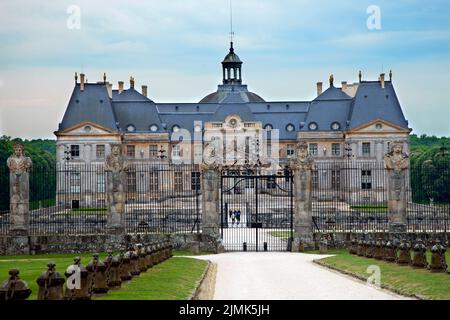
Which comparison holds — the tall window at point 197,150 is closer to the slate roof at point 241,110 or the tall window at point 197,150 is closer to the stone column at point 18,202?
the slate roof at point 241,110

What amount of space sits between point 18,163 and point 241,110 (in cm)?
6240

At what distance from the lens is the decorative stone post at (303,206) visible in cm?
3175

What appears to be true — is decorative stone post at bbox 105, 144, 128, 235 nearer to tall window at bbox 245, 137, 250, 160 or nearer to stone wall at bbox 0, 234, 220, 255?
stone wall at bbox 0, 234, 220, 255

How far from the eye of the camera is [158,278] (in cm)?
1988

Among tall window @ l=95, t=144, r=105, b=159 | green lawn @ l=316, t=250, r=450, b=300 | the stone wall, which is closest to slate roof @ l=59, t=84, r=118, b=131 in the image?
tall window @ l=95, t=144, r=105, b=159

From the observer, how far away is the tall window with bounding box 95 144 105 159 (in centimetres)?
8700

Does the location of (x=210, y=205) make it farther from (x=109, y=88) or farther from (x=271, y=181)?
(x=109, y=88)

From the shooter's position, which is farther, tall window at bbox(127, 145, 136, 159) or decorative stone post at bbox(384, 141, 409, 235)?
tall window at bbox(127, 145, 136, 159)

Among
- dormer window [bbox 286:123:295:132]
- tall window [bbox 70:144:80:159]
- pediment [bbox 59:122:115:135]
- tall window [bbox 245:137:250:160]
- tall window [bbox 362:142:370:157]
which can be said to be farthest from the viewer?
dormer window [bbox 286:123:295:132]

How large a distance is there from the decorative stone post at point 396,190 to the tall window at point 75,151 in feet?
191

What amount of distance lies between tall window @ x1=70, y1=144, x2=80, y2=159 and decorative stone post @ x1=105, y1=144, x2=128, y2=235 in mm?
56084

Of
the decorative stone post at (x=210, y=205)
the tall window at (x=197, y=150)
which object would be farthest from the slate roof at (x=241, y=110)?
the decorative stone post at (x=210, y=205)

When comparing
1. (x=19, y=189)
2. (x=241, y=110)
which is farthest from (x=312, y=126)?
(x=19, y=189)

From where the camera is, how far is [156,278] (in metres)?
19.9
